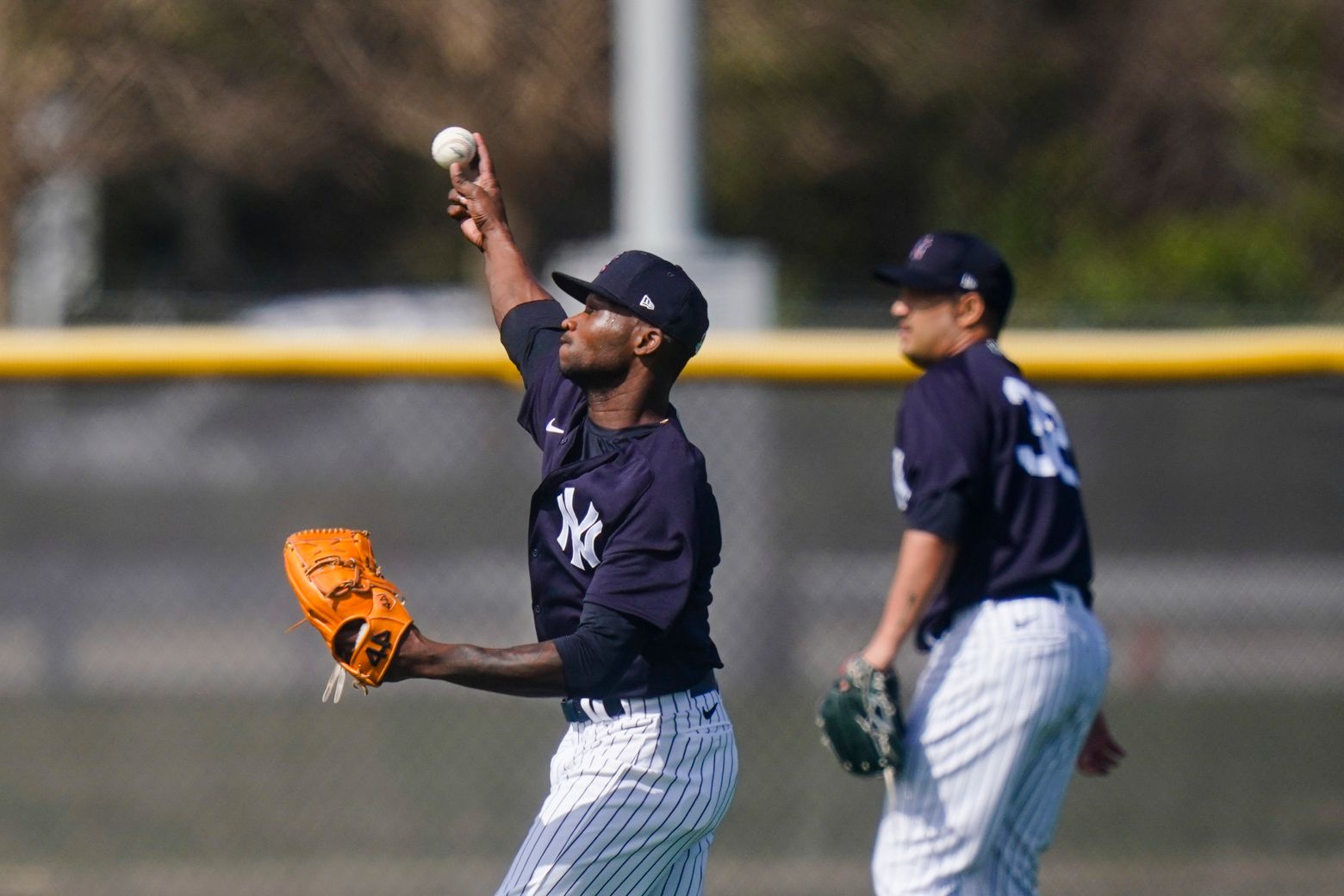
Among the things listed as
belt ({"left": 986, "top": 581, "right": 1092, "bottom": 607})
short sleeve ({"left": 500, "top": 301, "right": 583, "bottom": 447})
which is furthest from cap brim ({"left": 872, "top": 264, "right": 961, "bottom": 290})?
short sleeve ({"left": 500, "top": 301, "right": 583, "bottom": 447})

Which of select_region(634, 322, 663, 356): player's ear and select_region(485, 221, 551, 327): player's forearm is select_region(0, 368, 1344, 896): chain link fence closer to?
select_region(485, 221, 551, 327): player's forearm

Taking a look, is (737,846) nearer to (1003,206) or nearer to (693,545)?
(693,545)

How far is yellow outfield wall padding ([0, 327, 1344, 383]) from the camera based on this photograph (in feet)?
15.9

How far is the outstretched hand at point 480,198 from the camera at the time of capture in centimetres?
371

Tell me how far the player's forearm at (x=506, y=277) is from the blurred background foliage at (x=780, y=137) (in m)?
6.07

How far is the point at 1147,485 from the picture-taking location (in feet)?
16.5

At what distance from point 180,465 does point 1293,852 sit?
143 inches

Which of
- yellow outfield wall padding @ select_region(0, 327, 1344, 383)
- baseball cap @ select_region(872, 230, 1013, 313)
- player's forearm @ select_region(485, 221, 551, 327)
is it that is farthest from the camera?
yellow outfield wall padding @ select_region(0, 327, 1344, 383)

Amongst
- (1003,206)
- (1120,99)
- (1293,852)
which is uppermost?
(1120,99)

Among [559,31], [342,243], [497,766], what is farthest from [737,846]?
[342,243]

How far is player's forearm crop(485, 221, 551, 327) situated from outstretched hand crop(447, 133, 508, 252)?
0.7 inches

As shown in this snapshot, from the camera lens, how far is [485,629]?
497 cm

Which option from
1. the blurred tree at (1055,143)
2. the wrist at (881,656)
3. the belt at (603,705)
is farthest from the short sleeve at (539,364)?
the blurred tree at (1055,143)

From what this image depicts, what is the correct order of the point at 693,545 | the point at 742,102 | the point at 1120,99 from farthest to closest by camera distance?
the point at 1120,99, the point at 742,102, the point at 693,545
